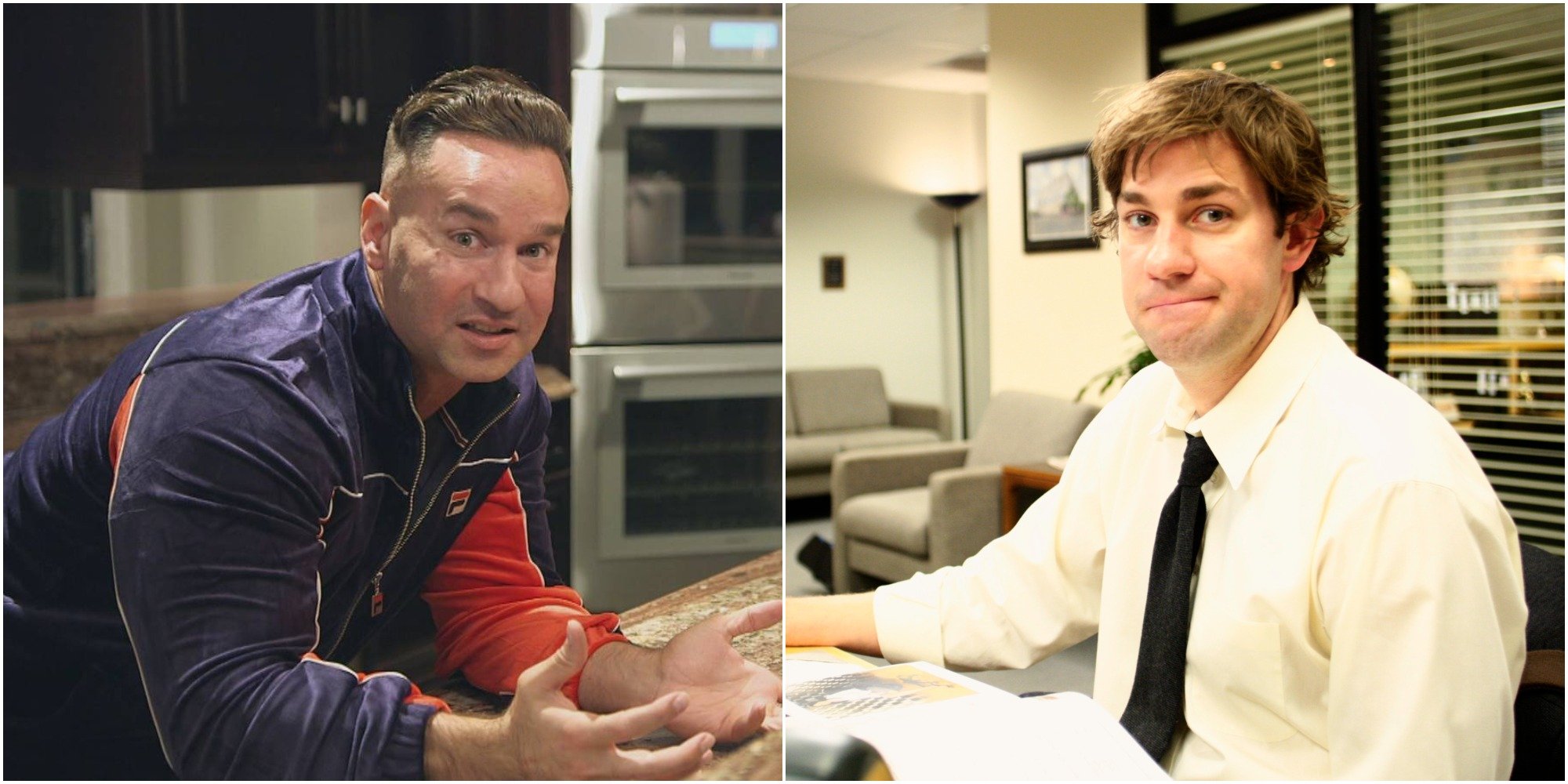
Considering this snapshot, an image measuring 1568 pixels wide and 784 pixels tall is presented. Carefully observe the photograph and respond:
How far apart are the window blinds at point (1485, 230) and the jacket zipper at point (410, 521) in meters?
2.90

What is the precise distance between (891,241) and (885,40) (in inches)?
94.1

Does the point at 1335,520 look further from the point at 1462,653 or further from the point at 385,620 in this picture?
the point at 385,620

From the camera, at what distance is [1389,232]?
3373 mm

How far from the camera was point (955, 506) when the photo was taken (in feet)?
6.68

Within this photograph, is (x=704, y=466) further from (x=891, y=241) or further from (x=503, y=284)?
(x=891, y=241)

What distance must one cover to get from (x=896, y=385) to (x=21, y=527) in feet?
19.0

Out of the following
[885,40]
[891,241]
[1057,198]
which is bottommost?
[1057,198]

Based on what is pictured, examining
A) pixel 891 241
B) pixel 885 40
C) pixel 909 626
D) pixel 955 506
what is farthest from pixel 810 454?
pixel 909 626

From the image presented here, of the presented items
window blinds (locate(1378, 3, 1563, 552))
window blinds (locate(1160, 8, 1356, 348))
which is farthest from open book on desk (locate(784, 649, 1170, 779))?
window blinds (locate(1160, 8, 1356, 348))

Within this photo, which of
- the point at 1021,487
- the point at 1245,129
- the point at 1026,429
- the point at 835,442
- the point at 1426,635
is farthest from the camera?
the point at 835,442

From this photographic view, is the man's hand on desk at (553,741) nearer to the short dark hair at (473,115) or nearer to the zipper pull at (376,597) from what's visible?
the zipper pull at (376,597)

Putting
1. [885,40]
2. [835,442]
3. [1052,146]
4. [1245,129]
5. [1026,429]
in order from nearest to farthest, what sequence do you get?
[1245,129]
[1026,429]
[1052,146]
[885,40]
[835,442]

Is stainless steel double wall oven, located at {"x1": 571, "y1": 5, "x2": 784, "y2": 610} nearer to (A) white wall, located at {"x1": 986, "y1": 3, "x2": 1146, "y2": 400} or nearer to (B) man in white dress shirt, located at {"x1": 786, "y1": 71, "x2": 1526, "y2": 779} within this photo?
(B) man in white dress shirt, located at {"x1": 786, "y1": 71, "x2": 1526, "y2": 779}

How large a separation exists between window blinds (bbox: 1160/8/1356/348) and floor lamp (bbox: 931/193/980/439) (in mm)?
3227
